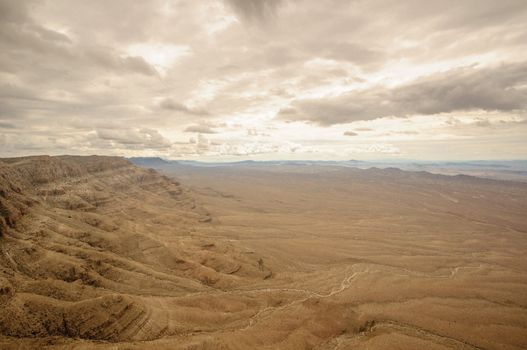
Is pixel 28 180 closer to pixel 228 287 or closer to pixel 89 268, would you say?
pixel 89 268

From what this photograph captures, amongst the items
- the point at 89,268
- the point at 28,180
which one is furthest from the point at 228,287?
the point at 28,180

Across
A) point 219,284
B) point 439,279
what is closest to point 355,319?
point 219,284

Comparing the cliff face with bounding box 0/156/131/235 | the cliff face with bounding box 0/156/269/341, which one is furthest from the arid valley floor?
the cliff face with bounding box 0/156/131/235

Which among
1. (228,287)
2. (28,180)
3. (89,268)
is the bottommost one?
(228,287)

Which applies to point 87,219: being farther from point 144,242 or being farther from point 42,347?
point 42,347

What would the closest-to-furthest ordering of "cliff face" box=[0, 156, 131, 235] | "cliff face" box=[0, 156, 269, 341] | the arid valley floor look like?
"cliff face" box=[0, 156, 269, 341], the arid valley floor, "cliff face" box=[0, 156, 131, 235]

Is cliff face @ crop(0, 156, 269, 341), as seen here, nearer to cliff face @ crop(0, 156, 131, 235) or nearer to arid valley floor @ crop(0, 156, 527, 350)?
arid valley floor @ crop(0, 156, 527, 350)

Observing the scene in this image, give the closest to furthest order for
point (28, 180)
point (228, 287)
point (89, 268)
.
→ point (89, 268) → point (228, 287) → point (28, 180)

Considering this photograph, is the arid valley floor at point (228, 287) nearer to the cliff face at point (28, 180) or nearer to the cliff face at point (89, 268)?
the cliff face at point (89, 268)
